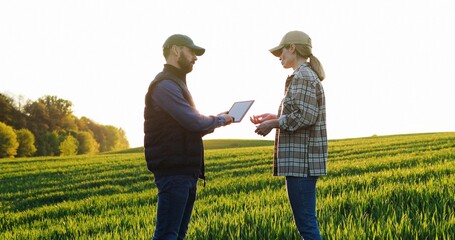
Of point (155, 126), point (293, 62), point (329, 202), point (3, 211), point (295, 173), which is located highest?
point (293, 62)

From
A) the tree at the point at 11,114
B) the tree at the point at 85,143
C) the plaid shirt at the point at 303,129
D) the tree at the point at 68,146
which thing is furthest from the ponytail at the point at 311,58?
the tree at the point at 85,143

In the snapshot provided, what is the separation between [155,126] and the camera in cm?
414

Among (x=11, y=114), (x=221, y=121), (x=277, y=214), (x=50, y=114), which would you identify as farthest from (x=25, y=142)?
(x=221, y=121)

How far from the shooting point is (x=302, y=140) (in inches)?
163

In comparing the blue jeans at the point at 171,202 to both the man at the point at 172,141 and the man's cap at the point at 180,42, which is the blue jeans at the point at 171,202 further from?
the man's cap at the point at 180,42

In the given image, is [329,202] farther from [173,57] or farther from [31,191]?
[31,191]

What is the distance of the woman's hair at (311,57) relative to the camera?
4297 millimetres

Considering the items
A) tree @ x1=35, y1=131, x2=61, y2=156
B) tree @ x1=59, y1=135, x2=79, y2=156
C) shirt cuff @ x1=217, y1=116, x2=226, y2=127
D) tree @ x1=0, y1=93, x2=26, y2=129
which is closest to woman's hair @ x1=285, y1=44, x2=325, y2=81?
shirt cuff @ x1=217, y1=116, x2=226, y2=127

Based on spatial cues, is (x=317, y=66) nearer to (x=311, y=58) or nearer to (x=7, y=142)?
(x=311, y=58)

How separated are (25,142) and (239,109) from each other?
75.7 m

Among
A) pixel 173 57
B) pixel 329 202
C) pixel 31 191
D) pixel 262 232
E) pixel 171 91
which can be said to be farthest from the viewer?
pixel 31 191

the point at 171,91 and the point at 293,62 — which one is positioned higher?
the point at 293,62

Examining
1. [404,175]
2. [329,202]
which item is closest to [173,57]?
[329,202]

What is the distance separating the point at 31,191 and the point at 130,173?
16.9ft
